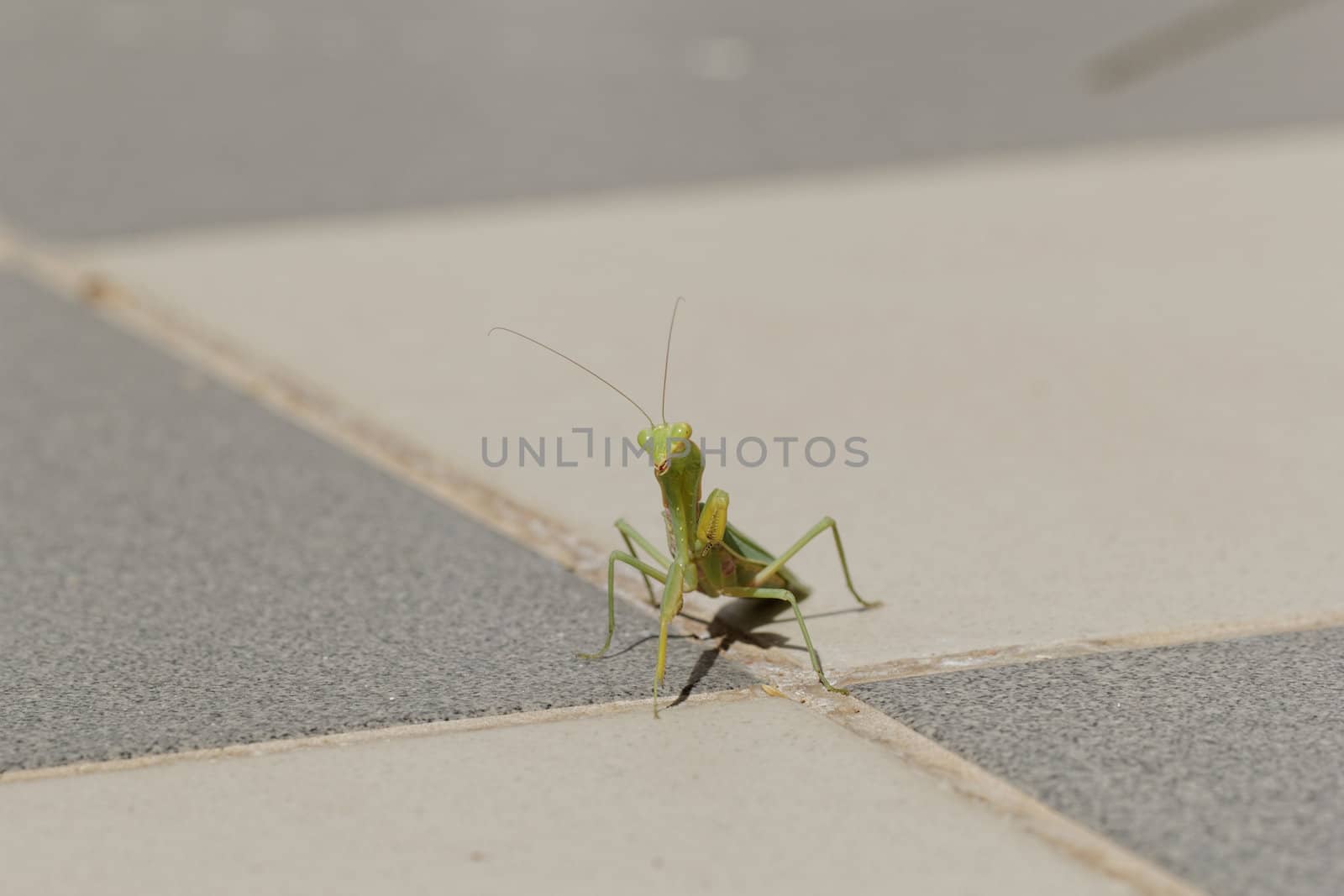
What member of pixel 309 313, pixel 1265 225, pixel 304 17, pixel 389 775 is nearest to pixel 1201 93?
pixel 1265 225

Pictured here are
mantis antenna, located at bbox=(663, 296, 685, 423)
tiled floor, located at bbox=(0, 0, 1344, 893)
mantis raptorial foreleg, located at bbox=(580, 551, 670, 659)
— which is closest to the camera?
tiled floor, located at bbox=(0, 0, 1344, 893)

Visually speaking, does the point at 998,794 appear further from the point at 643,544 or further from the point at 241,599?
the point at 241,599

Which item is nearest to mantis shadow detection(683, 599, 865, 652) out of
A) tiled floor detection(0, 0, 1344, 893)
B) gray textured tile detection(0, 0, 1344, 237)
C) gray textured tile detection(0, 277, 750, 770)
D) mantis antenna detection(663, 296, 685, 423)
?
tiled floor detection(0, 0, 1344, 893)

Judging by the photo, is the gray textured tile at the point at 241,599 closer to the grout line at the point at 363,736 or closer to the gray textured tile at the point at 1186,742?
the grout line at the point at 363,736

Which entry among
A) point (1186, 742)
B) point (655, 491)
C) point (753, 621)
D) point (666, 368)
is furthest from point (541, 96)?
point (1186, 742)

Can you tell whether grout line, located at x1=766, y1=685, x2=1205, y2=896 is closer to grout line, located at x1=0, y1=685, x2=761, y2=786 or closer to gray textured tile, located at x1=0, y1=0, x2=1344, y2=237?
grout line, located at x1=0, y1=685, x2=761, y2=786

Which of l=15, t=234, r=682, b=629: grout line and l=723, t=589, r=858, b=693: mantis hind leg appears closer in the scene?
l=723, t=589, r=858, b=693: mantis hind leg
